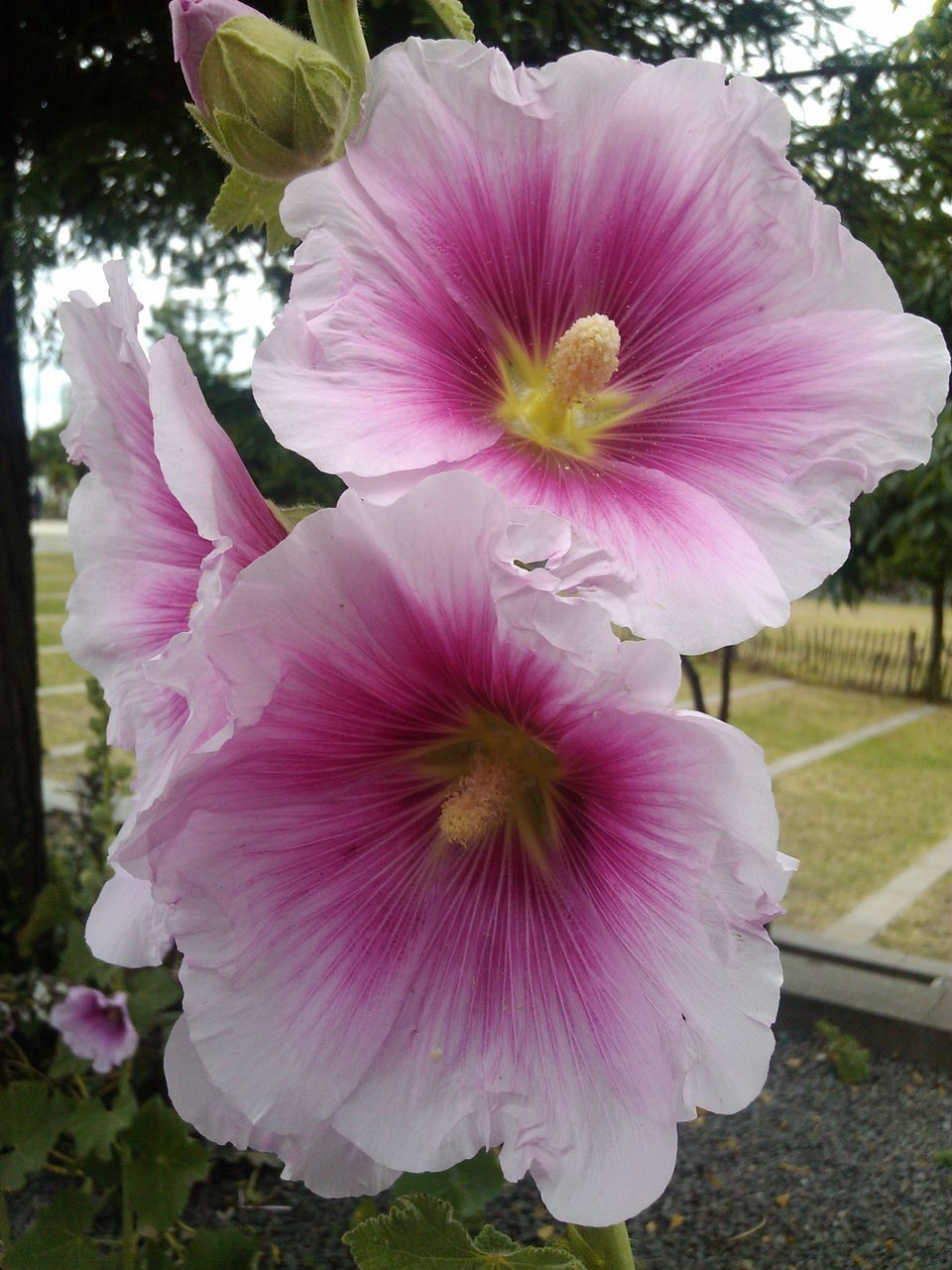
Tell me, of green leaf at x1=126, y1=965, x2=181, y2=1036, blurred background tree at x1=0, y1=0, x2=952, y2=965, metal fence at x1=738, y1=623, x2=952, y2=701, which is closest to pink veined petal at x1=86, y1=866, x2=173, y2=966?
green leaf at x1=126, y1=965, x2=181, y2=1036

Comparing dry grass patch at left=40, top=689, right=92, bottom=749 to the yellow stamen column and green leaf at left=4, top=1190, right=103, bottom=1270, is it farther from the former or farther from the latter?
the yellow stamen column

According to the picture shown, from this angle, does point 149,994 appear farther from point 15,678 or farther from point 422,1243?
point 422,1243

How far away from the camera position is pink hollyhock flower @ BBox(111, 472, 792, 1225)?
1.22 feet

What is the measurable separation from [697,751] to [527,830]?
0.50 ft

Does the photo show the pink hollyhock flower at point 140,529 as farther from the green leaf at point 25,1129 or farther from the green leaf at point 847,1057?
the green leaf at point 847,1057

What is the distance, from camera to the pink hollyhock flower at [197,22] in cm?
48

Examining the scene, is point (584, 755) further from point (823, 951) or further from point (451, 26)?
point (823, 951)

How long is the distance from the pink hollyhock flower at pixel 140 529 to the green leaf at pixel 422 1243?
0.79ft

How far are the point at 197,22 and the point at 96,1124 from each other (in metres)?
1.42

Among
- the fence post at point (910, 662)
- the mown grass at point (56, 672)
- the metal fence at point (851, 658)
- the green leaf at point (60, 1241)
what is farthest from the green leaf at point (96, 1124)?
the mown grass at point (56, 672)

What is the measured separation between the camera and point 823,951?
2906 millimetres

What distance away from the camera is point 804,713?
562cm

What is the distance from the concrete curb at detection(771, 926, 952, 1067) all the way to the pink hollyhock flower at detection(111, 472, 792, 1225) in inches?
84.7

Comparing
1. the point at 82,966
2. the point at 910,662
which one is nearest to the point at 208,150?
the point at 82,966
